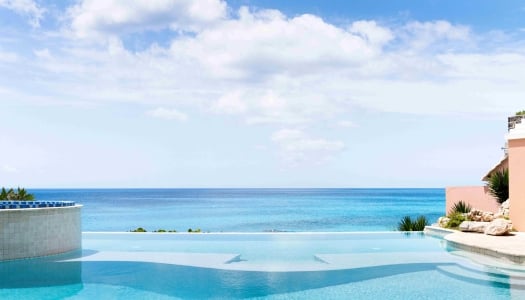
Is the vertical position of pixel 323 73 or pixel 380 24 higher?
pixel 380 24

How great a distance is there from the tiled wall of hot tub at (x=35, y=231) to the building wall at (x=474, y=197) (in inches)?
457

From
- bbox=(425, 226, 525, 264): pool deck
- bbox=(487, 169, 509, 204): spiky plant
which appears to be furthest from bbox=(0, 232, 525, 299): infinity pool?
bbox=(487, 169, 509, 204): spiky plant

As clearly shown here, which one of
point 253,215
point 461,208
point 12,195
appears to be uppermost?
point 12,195

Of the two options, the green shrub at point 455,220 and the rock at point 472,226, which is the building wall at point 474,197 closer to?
the green shrub at point 455,220

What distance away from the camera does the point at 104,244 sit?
12.1m

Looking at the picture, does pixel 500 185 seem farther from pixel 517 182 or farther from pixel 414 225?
pixel 414 225

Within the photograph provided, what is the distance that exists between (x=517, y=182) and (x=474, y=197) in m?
3.65

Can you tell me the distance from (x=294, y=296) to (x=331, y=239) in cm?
597

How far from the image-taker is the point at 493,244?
10.2 metres

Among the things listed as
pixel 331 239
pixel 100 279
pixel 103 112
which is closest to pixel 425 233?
pixel 331 239

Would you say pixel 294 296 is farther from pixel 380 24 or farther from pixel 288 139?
pixel 288 139

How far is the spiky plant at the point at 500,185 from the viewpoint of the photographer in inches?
588

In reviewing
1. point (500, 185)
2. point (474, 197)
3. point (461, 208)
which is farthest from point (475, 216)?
point (474, 197)

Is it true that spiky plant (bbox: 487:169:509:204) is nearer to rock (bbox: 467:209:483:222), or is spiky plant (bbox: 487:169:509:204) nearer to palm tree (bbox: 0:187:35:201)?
rock (bbox: 467:209:483:222)
